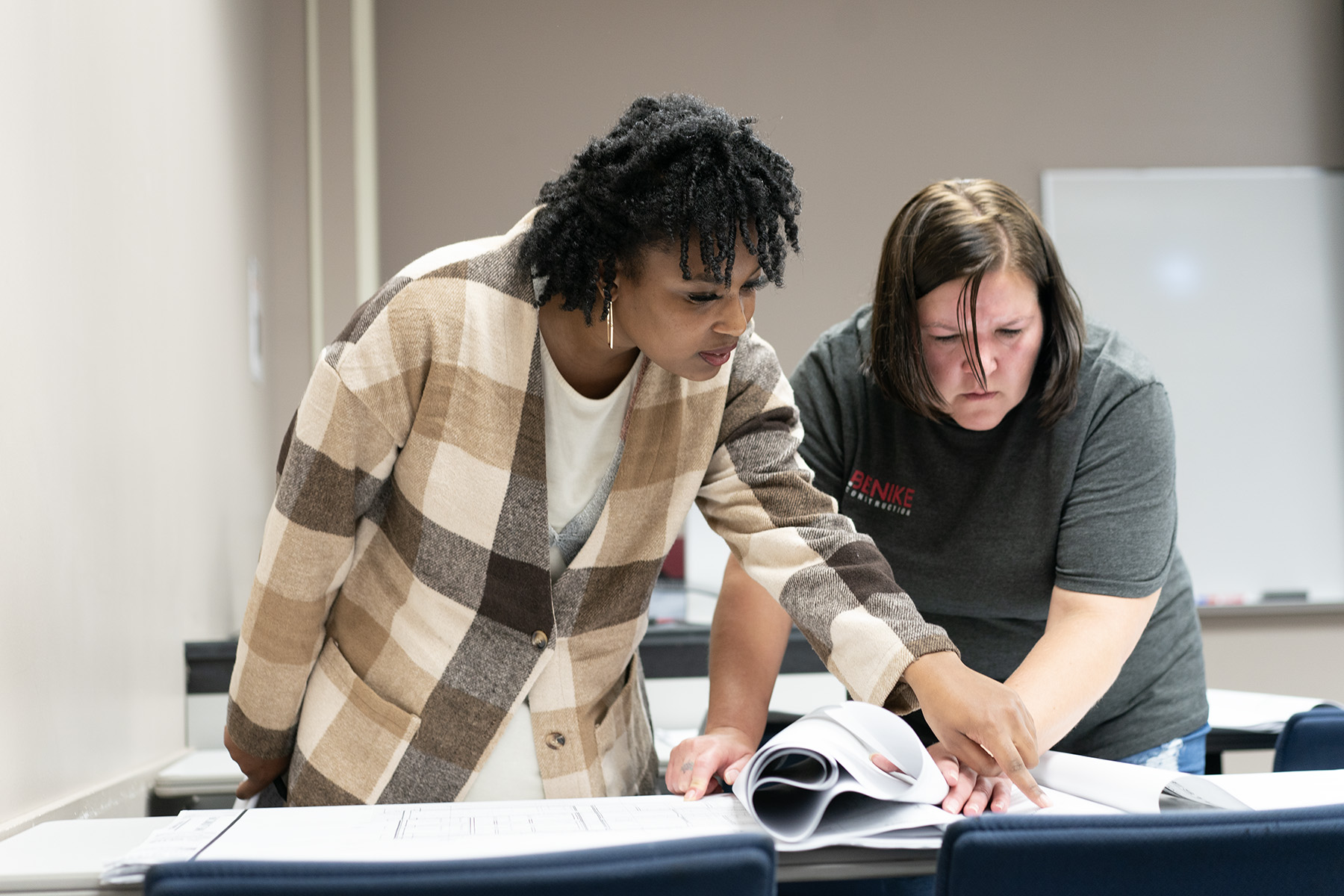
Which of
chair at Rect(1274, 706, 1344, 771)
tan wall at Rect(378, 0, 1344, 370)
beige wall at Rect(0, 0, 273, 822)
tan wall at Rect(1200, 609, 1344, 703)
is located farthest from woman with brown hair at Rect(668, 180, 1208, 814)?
tan wall at Rect(1200, 609, 1344, 703)

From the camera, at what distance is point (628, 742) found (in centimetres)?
121

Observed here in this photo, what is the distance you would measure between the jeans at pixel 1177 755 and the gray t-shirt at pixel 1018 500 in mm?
13

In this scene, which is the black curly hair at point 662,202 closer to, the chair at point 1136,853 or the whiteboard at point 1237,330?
the chair at point 1136,853

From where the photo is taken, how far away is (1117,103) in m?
3.78

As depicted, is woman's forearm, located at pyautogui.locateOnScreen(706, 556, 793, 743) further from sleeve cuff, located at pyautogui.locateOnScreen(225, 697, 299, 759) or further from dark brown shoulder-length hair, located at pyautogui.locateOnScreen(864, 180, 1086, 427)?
sleeve cuff, located at pyautogui.locateOnScreen(225, 697, 299, 759)

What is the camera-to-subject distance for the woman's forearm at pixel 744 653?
1187mm

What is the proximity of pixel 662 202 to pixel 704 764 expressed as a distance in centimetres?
52

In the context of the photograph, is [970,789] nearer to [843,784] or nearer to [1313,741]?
[843,784]

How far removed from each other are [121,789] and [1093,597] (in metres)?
1.35

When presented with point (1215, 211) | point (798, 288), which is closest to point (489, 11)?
point (798, 288)

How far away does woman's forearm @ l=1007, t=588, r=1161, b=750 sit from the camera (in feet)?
3.68

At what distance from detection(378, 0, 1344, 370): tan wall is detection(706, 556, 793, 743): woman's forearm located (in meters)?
2.39

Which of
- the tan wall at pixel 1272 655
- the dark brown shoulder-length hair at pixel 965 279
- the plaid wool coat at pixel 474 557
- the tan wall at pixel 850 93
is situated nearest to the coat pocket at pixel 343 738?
the plaid wool coat at pixel 474 557

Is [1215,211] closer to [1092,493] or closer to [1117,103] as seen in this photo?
[1117,103]
